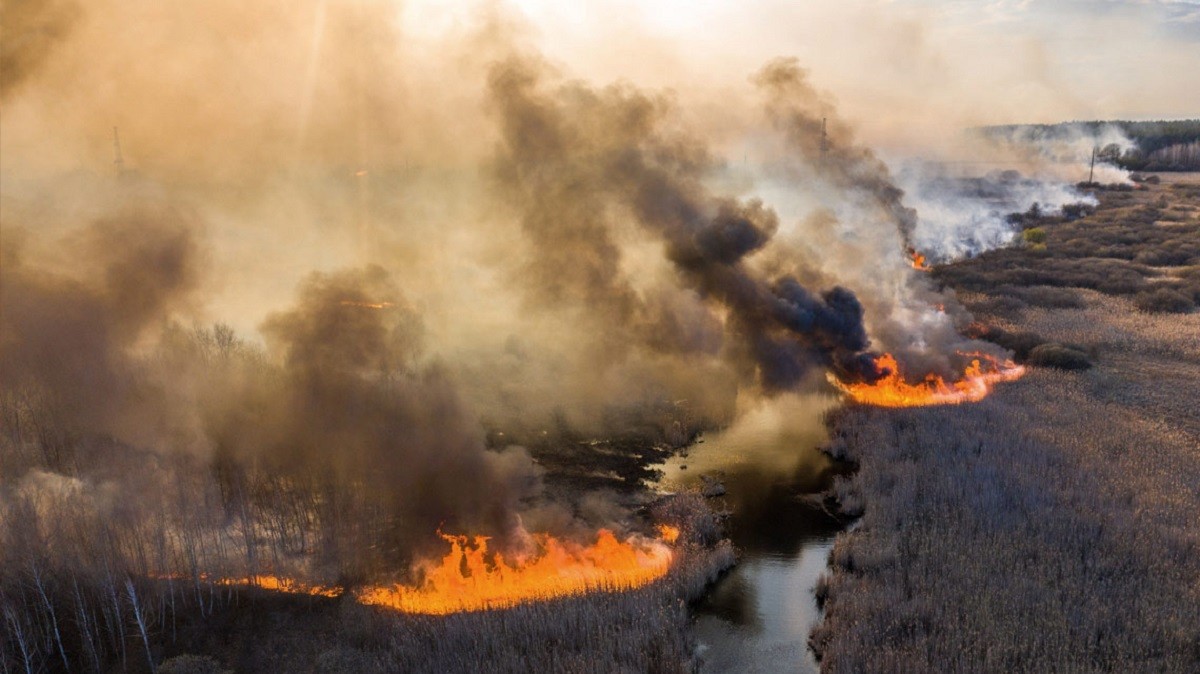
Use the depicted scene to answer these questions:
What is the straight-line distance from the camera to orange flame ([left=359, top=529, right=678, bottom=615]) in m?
23.3

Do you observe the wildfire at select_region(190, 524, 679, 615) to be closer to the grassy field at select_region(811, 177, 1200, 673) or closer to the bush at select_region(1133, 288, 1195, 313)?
the grassy field at select_region(811, 177, 1200, 673)

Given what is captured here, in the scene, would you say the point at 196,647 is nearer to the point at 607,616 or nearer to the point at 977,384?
the point at 607,616

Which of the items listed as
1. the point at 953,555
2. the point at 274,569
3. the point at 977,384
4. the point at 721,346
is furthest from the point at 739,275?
the point at 274,569

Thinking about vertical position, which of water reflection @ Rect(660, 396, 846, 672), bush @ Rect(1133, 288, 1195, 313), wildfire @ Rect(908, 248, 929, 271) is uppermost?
wildfire @ Rect(908, 248, 929, 271)

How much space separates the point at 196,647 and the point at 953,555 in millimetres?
23583

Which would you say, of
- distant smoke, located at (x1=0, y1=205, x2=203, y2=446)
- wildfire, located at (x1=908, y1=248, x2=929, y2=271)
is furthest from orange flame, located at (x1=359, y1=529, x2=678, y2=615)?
wildfire, located at (x1=908, y1=248, x2=929, y2=271)

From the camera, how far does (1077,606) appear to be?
2177 centimetres

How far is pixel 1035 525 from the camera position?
26.7m

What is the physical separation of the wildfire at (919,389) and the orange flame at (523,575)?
19991 mm

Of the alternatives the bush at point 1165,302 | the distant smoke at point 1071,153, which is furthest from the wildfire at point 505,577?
the distant smoke at point 1071,153

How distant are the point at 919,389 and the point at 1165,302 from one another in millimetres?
33731

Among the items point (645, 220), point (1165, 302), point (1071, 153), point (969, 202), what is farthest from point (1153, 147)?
point (645, 220)

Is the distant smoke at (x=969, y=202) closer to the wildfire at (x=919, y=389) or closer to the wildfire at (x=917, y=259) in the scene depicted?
the wildfire at (x=917, y=259)

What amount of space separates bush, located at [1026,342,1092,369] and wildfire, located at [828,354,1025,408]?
→ 153 inches
